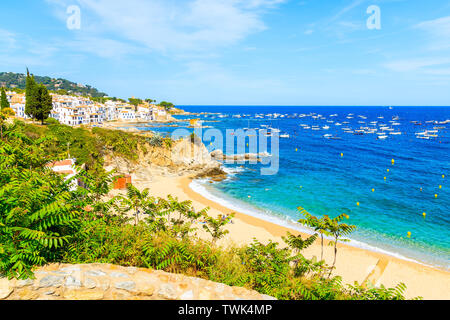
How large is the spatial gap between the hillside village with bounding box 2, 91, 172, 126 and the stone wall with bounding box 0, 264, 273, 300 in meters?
59.9

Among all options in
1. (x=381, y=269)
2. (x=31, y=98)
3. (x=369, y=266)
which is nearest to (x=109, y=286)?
(x=369, y=266)

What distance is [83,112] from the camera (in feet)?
281

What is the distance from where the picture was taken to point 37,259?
4535 mm

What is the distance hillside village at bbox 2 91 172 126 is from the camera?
7496 cm

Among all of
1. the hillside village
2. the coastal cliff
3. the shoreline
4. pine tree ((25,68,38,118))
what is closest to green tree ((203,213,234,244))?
the shoreline

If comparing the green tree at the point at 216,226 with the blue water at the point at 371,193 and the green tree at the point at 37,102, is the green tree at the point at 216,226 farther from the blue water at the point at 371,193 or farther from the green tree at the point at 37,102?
the green tree at the point at 37,102

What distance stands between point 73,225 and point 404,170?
1990 inches

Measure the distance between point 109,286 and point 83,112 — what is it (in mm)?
95572

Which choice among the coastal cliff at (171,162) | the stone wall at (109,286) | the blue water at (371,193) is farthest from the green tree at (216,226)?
the coastal cliff at (171,162)

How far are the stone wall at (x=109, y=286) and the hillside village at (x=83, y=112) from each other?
5993cm

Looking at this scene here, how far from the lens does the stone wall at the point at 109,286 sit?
430cm

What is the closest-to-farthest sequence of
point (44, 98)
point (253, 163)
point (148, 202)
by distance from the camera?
1. point (148, 202)
2. point (44, 98)
3. point (253, 163)
